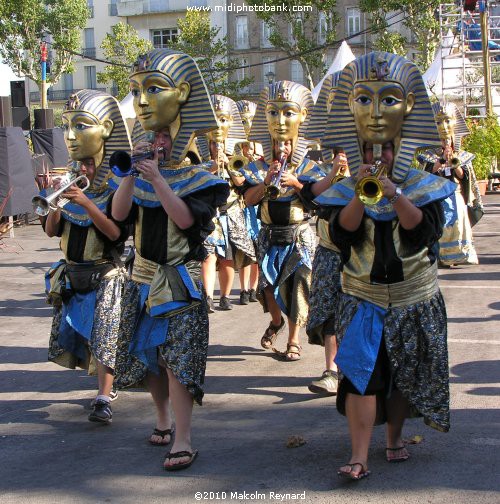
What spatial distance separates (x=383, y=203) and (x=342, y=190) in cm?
26

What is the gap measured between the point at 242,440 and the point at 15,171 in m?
14.8

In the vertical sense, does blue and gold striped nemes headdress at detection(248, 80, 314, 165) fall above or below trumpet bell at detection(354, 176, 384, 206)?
above

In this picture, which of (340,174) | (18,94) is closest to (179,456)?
(340,174)

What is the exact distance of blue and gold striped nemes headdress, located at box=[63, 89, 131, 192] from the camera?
18.5ft

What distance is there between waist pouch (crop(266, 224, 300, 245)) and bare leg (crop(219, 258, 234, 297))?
226cm

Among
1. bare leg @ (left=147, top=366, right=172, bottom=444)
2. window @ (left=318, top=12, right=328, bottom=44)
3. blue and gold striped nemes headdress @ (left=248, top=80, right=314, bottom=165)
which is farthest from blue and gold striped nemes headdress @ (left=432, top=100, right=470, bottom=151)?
window @ (left=318, top=12, right=328, bottom=44)

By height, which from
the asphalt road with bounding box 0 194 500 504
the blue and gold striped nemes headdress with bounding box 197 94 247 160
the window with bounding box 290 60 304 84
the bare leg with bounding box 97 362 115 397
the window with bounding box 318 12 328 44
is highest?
the window with bounding box 318 12 328 44

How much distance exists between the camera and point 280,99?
23.7ft

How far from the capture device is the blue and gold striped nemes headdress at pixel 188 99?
190 inches

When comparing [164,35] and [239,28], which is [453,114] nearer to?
[239,28]

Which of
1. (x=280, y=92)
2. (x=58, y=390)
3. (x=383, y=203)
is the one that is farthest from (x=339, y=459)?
(x=280, y=92)

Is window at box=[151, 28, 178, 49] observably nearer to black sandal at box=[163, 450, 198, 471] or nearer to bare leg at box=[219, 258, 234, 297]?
bare leg at box=[219, 258, 234, 297]

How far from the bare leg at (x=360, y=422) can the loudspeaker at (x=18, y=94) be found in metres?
22.1

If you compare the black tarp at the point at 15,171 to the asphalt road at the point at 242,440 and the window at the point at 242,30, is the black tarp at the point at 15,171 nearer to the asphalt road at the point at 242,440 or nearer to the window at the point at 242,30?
the asphalt road at the point at 242,440
